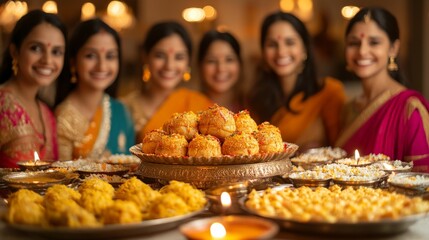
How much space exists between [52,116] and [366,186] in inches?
86.9

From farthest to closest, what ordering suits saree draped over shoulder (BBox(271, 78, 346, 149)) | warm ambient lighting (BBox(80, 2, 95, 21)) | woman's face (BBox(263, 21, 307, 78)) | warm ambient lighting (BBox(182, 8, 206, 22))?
warm ambient lighting (BBox(182, 8, 206, 22))
warm ambient lighting (BBox(80, 2, 95, 21))
woman's face (BBox(263, 21, 307, 78))
saree draped over shoulder (BBox(271, 78, 346, 149))

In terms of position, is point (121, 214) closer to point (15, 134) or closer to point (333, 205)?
point (333, 205)

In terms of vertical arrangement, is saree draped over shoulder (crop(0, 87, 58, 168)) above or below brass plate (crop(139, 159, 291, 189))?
above

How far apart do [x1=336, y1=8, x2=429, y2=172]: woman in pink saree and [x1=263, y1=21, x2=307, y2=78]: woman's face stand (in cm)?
53

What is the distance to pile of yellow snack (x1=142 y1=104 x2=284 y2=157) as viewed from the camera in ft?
6.71

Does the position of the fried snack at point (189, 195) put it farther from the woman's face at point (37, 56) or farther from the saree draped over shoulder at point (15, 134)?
the woman's face at point (37, 56)

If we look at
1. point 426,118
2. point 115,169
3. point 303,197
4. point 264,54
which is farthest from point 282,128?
point 303,197

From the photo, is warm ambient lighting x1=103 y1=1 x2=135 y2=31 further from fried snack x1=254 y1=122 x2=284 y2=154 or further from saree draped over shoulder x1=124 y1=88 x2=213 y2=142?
fried snack x1=254 y1=122 x2=284 y2=154

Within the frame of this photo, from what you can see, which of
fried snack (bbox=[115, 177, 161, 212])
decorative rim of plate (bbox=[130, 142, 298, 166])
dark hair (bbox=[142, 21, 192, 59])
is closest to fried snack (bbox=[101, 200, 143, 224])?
fried snack (bbox=[115, 177, 161, 212])

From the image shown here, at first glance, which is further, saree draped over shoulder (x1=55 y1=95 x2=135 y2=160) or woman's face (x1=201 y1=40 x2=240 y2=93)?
woman's face (x1=201 y1=40 x2=240 y2=93)

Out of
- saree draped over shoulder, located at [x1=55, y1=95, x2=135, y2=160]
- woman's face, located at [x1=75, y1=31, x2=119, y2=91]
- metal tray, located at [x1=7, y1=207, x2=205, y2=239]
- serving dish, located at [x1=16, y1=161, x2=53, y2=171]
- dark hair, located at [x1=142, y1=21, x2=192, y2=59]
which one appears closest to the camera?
metal tray, located at [x1=7, y1=207, x2=205, y2=239]

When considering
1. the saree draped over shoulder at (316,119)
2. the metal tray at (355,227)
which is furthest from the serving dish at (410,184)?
the saree draped over shoulder at (316,119)

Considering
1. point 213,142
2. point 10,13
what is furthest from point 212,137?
point 10,13

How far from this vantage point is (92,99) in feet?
13.0
